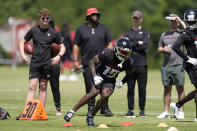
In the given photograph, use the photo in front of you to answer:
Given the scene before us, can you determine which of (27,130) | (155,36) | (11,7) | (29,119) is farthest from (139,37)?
(11,7)

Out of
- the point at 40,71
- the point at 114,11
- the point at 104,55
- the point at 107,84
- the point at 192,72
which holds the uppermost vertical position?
the point at 114,11

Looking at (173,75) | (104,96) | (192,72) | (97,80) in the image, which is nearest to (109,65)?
(97,80)

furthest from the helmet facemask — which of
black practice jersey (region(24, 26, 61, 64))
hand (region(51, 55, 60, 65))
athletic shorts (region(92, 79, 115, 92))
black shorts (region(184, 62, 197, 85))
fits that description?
black practice jersey (region(24, 26, 61, 64))

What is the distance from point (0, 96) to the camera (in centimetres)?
1905

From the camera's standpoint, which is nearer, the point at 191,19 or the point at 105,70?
the point at 105,70

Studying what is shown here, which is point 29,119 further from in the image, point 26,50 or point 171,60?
point 171,60

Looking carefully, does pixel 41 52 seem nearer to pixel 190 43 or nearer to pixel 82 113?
pixel 82 113

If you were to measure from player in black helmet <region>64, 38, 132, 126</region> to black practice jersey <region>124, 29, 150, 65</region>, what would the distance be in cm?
223

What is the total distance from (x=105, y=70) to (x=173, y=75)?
3091mm

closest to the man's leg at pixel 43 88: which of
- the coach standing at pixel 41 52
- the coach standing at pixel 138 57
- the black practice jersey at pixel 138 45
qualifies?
the coach standing at pixel 41 52

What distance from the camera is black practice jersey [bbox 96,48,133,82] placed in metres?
11.5

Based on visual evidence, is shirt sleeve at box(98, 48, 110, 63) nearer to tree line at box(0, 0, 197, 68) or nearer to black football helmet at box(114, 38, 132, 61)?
black football helmet at box(114, 38, 132, 61)

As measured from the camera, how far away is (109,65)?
11578 mm

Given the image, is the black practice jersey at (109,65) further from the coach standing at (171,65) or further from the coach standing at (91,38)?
the coach standing at (171,65)
